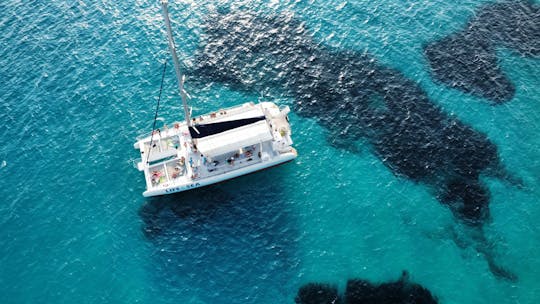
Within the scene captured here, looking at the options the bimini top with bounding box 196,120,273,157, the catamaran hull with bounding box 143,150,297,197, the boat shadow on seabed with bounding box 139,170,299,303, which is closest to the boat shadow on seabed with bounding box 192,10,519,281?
the catamaran hull with bounding box 143,150,297,197

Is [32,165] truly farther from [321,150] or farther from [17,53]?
[321,150]

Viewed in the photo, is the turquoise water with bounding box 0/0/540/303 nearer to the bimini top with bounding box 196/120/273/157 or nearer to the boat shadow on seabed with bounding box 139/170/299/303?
the boat shadow on seabed with bounding box 139/170/299/303

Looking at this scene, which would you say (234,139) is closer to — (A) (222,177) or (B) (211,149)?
(B) (211,149)

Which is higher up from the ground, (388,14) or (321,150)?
(388,14)

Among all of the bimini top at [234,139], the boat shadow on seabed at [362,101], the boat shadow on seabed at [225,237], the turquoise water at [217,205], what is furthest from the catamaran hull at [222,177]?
the boat shadow on seabed at [362,101]

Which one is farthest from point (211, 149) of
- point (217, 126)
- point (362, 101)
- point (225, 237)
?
point (362, 101)

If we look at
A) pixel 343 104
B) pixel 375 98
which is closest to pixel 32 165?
pixel 343 104

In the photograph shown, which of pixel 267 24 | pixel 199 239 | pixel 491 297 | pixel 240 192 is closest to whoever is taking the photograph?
pixel 491 297
